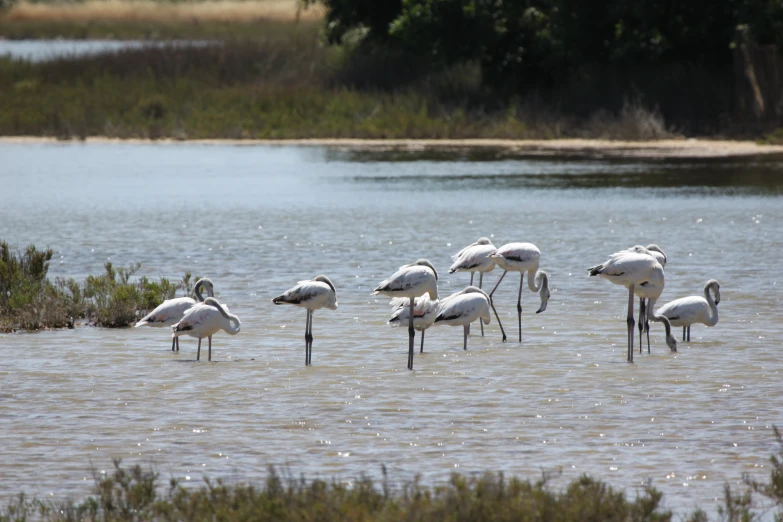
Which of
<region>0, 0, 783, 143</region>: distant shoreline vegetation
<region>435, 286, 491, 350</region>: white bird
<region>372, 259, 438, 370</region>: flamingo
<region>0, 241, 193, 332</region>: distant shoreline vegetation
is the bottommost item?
<region>0, 241, 193, 332</region>: distant shoreline vegetation

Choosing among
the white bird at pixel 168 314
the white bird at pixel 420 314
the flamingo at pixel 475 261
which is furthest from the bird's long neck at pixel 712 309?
the white bird at pixel 168 314

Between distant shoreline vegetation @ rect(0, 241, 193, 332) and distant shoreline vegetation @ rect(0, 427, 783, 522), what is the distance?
18.2 feet

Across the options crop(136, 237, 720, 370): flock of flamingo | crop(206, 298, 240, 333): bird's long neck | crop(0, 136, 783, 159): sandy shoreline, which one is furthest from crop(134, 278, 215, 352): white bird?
crop(0, 136, 783, 159): sandy shoreline

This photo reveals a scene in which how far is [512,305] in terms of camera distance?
43.5 ft

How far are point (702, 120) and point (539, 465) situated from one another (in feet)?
95.5

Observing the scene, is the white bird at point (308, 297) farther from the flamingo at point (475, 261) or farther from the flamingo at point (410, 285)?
the flamingo at point (475, 261)

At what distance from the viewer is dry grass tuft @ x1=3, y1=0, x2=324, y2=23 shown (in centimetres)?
5994

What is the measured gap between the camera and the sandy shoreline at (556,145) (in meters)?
31.6

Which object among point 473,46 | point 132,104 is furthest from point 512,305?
point 132,104

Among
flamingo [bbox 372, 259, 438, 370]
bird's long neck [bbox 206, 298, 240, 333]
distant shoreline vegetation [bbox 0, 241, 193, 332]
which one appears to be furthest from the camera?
distant shoreline vegetation [bbox 0, 241, 193, 332]

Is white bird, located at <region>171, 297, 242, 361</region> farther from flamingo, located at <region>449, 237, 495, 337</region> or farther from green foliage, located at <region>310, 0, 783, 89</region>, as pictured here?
green foliage, located at <region>310, 0, 783, 89</region>

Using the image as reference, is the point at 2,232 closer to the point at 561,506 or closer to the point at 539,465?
the point at 539,465

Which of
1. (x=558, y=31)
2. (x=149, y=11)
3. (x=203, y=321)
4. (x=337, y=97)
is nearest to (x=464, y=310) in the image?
(x=203, y=321)

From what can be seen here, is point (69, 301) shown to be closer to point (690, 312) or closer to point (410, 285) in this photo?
point (410, 285)
